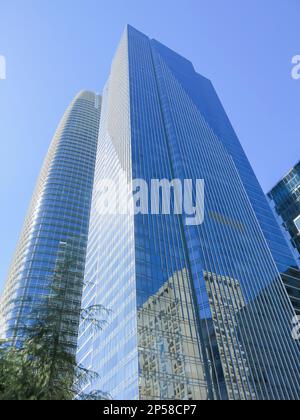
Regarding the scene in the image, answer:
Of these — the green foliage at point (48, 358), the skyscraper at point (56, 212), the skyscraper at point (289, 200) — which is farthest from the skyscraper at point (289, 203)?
the green foliage at point (48, 358)

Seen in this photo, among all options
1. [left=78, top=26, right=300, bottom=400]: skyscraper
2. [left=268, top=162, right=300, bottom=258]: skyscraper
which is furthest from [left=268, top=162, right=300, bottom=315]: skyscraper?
[left=78, top=26, right=300, bottom=400]: skyscraper

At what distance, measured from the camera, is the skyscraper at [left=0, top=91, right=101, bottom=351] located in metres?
114

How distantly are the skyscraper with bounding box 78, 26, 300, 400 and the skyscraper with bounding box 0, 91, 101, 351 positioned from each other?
84.1 feet

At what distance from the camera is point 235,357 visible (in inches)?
2372

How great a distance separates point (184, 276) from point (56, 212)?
77.5 metres

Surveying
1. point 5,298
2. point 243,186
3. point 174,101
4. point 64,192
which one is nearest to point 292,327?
point 243,186

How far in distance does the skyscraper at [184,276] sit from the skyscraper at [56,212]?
25619mm

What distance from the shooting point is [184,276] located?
68562mm

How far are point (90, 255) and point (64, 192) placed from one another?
181ft

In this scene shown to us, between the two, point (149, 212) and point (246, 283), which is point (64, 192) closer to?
point (149, 212)

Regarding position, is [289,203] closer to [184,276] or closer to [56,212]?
[184,276]

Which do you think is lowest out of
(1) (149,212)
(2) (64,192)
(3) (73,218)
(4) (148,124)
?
(1) (149,212)

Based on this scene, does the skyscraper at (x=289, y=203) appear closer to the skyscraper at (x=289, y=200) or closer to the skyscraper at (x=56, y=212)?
the skyscraper at (x=289, y=200)

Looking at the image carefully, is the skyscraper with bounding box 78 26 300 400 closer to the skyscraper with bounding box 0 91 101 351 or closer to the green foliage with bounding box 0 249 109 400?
the skyscraper with bounding box 0 91 101 351
